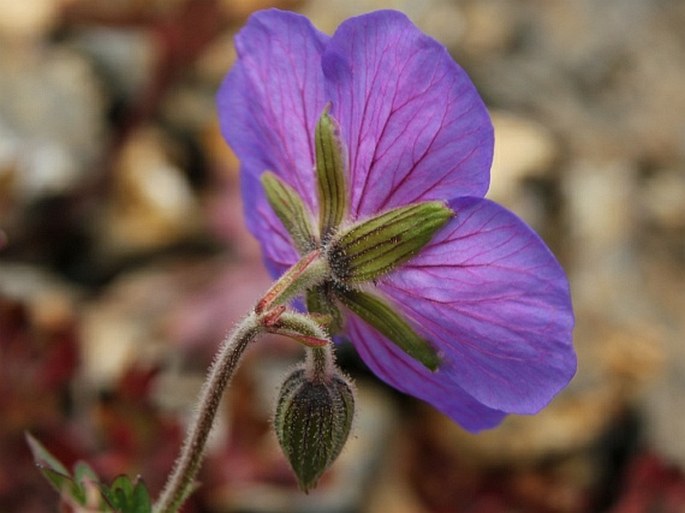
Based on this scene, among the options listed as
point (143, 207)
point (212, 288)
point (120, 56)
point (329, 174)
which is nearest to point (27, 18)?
point (120, 56)

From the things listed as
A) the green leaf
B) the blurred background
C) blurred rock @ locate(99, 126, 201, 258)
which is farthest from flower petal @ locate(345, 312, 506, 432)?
blurred rock @ locate(99, 126, 201, 258)

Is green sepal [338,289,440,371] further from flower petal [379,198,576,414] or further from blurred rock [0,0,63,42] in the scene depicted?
blurred rock [0,0,63,42]

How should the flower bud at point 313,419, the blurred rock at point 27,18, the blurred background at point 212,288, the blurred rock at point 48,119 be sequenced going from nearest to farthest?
the flower bud at point 313,419
the blurred background at point 212,288
the blurred rock at point 48,119
the blurred rock at point 27,18

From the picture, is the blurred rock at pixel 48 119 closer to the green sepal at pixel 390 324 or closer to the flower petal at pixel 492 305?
the green sepal at pixel 390 324

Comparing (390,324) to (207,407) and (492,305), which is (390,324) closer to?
(492,305)

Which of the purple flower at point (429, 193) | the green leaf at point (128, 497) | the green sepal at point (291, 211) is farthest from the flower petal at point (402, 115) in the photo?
the green leaf at point (128, 497)

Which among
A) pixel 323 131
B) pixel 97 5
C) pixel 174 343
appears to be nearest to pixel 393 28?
pixel 323 131

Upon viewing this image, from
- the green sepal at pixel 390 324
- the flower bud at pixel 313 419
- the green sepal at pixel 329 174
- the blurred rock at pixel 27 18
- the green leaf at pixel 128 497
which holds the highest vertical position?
the green sepal at pixel 329 174
